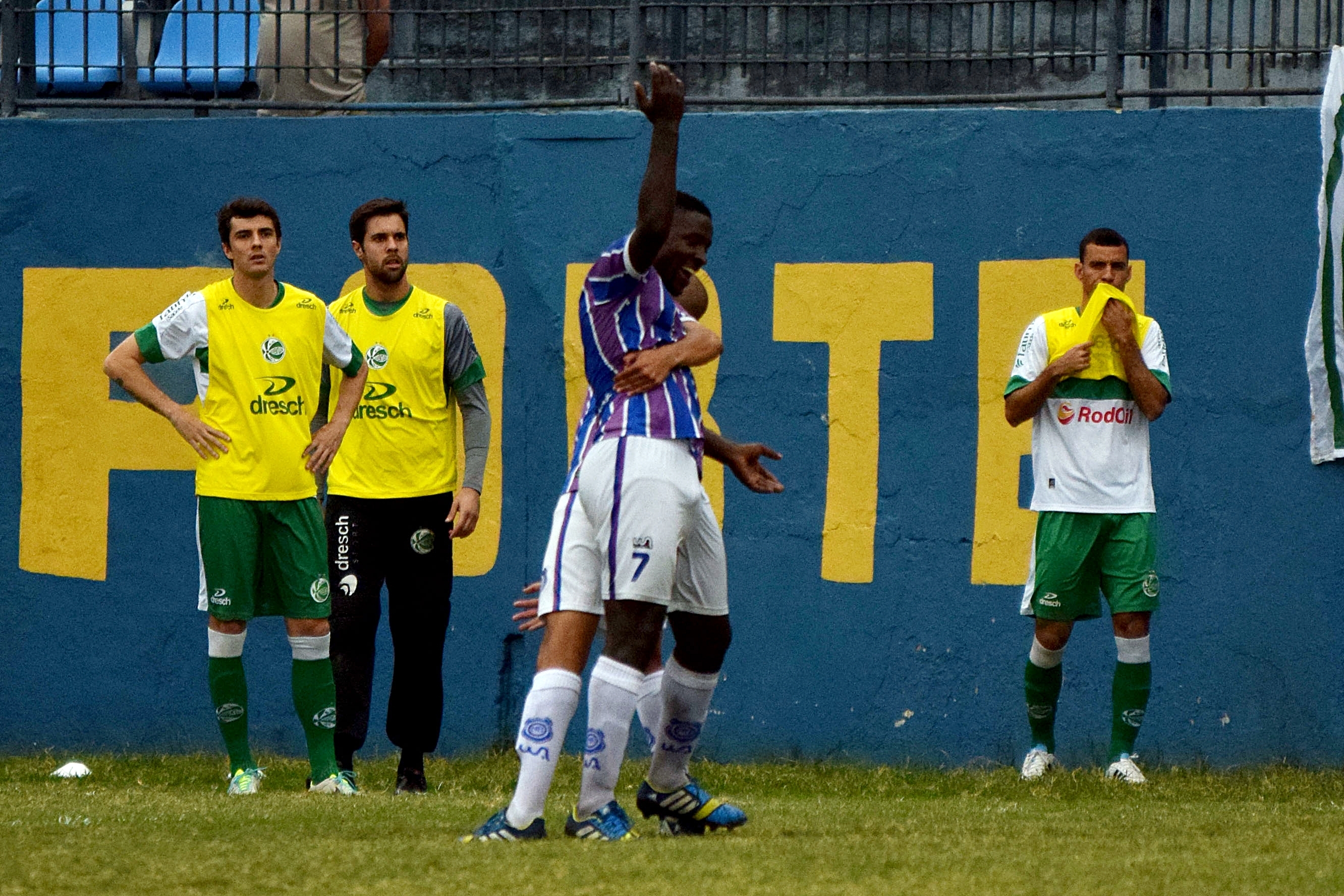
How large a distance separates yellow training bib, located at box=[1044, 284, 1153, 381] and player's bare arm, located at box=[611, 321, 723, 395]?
105 inches

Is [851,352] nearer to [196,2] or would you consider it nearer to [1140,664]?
[1140,664]

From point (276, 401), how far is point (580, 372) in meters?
2.07

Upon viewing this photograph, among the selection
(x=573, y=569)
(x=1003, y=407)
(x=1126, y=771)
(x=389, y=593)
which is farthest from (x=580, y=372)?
(x=573, y=569)

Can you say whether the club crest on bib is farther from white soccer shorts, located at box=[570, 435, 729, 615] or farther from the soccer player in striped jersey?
white soccer shorts, located at box=[570, 435, 729, 615]

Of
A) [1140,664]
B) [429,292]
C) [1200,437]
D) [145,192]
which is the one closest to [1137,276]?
[1200,437]

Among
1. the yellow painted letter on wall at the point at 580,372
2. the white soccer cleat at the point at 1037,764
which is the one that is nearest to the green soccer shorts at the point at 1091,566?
the white soccer cleat at the point at 1037,764

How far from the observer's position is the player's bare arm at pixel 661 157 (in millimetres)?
4789

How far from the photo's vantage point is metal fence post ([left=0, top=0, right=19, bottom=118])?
9391 mm

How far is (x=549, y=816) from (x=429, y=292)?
3.80 m

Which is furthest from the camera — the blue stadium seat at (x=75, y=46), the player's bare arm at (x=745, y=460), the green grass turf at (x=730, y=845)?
the blue stadium seat at (x=75, y=46)

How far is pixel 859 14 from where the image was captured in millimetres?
9188

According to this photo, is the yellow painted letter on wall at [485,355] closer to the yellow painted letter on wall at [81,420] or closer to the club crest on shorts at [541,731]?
the yellow painted letter on wall at [81,420]

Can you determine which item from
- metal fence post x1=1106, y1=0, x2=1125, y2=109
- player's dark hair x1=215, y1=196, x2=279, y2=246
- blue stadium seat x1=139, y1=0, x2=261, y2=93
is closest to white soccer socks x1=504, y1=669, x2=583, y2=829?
player's dark hair x1=215, y1=196, x2=279, y2=246

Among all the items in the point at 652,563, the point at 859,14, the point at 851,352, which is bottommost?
the point at 652,563
